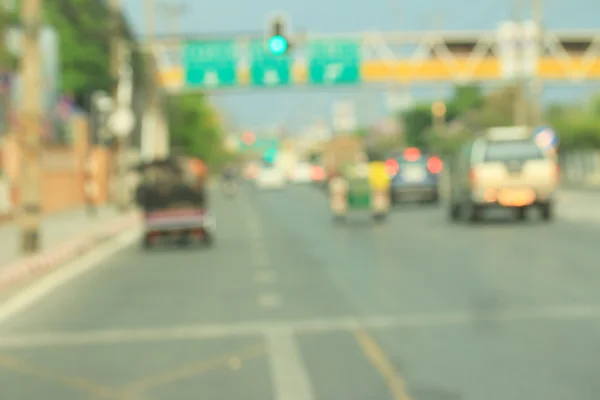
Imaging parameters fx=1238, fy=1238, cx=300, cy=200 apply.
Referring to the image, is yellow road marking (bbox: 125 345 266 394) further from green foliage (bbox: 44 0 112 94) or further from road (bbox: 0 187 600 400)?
green foliage (bbox: 44 0 112 94)

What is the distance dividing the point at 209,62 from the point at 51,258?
38469mm

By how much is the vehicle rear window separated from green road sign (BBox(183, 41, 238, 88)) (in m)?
31.0

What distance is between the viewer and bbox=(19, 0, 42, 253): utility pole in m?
22.2

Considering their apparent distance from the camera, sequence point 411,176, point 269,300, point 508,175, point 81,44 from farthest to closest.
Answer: point 81,44 < point 411,176 < point 508,175 < point 269,300

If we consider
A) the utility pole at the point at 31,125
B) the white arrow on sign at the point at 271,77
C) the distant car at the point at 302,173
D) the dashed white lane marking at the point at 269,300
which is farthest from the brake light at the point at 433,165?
the distant car at the point at 302,173

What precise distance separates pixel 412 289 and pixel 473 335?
13.8 feet

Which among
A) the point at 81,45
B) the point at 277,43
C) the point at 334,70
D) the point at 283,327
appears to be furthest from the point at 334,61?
the point at 283,327

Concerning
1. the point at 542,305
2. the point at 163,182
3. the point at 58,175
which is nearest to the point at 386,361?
the point at 542,305

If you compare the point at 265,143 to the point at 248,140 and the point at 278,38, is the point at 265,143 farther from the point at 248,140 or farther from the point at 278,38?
the point at 278,38

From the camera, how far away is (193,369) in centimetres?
930

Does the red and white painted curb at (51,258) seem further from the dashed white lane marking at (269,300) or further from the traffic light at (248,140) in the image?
the traffic light at (248,140)

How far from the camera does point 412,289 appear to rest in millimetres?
15078

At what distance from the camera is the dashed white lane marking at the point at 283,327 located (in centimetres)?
1116

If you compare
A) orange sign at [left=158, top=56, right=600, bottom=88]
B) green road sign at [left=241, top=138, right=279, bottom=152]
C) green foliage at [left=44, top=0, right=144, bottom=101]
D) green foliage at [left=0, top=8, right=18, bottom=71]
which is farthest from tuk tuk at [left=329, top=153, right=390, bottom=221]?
green road sign at [left=241, top=138, right=279, bottom=152]
